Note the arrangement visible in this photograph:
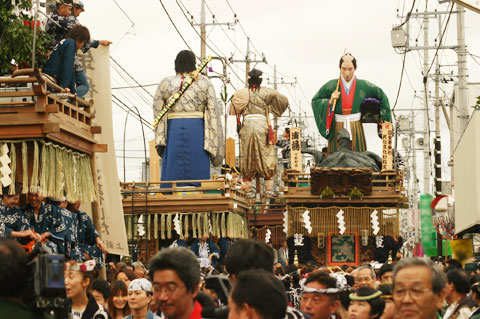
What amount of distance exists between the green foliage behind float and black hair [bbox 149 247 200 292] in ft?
24.7

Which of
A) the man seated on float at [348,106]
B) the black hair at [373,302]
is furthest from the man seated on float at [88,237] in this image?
the man seated on float at [348,106]

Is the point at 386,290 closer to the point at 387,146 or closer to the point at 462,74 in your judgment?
the point at 387,146

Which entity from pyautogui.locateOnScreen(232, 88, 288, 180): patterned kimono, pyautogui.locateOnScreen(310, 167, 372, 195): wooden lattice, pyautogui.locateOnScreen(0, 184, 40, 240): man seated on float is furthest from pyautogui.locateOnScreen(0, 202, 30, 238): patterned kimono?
pyautogui.locateOnScreen(232, 88, 288, 180): patterned kimono

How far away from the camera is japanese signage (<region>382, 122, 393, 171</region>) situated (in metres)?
24.6

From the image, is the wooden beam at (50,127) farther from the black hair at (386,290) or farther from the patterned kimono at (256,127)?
the patterned kimono at (256,127)

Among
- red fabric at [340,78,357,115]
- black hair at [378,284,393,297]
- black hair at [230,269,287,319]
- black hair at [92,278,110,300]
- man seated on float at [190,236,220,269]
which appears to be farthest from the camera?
red fabric at [340,78,357,115]

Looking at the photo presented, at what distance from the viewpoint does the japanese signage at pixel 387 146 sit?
24609 millimetres

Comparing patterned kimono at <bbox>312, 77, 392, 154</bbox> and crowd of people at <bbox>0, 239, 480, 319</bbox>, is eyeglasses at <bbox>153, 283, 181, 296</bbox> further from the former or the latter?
patterned kimono at <bbox>312, 77, 392, 154</bbox>

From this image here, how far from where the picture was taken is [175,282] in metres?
5.72

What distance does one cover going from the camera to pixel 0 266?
4.86 m

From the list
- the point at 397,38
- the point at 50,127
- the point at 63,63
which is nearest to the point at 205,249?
the point at 63,63

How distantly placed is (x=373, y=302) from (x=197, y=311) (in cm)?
171

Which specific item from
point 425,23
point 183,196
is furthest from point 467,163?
point 425,23

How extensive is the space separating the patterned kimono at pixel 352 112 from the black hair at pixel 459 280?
56.5 feet
